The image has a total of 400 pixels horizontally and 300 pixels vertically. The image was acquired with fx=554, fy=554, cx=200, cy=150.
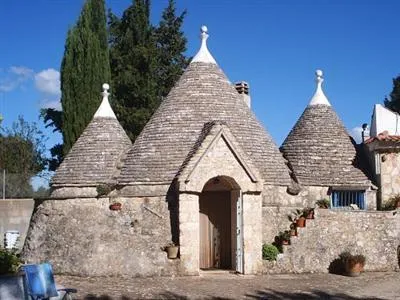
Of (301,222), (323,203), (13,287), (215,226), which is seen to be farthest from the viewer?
(323,203)

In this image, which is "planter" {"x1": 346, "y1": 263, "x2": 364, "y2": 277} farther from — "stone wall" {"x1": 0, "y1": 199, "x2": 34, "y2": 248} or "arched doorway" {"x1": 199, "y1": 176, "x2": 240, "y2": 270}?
"stone wall" {"x1": 0, "y1": 199, "x2": 34, "y2": 248}

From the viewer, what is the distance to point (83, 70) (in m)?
27.9

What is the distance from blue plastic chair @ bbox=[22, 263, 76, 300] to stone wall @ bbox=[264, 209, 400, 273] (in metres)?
7.61

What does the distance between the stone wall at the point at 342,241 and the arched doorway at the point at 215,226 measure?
174 centimetres

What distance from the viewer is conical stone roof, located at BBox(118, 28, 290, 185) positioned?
16.8 m

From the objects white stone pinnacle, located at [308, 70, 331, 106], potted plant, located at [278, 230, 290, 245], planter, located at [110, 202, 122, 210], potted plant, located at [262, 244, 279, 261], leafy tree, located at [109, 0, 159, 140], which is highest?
leafy tree, located at [109, 0, 159, 140]

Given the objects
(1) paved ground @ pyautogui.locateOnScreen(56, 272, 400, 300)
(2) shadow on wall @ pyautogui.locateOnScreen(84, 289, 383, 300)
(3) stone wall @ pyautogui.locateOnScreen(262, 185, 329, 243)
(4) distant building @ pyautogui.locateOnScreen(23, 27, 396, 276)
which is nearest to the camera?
(2) shadow on wall @ pyautogui.locateOnScreen(84, 289, 383, 300)

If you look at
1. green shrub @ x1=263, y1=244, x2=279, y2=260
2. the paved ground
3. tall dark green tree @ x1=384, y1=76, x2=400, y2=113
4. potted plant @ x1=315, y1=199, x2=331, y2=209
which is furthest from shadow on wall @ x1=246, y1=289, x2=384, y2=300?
tall dark green tree @ x1=384, y1=76, x2=400, y2=113

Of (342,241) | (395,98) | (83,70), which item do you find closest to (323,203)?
(342,241)

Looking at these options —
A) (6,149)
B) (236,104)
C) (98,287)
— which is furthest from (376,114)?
(6,149)

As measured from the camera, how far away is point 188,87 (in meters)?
18.6

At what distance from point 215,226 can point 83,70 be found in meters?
14.0

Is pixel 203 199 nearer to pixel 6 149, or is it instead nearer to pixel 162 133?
pixel 162 133

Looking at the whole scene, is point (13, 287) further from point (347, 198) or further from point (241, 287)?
point (347, 198)
